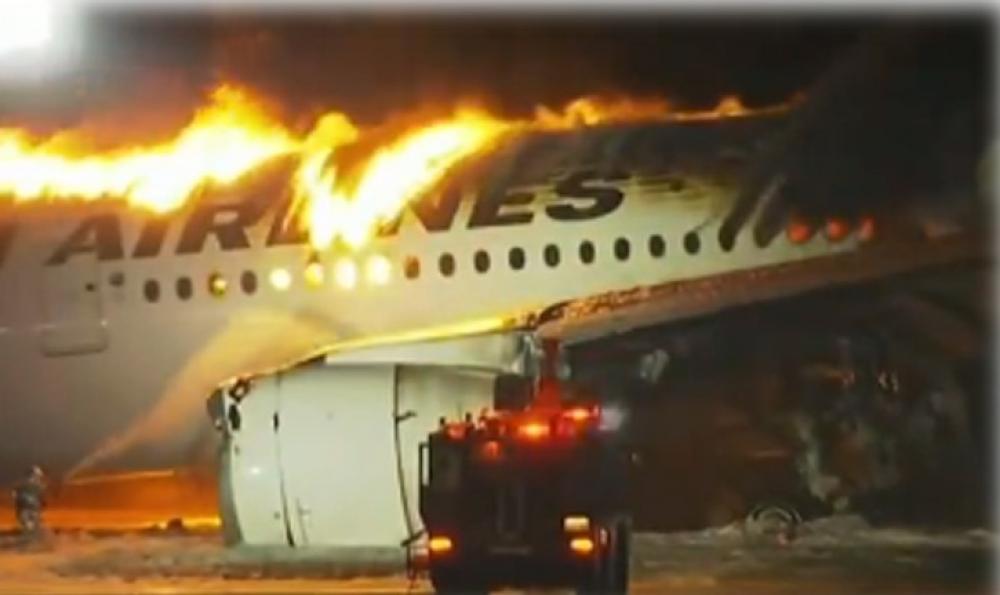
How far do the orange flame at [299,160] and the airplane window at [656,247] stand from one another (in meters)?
0.64

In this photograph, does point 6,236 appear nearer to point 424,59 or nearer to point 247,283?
point 247,283

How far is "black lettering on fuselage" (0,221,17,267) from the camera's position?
8820 millimetres

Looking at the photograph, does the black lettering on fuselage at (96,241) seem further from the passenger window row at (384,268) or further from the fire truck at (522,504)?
the fire truck at (522,504)

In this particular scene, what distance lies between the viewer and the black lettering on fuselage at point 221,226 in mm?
8633

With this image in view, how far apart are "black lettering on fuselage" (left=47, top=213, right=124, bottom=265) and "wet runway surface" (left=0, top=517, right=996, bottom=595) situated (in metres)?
1.11

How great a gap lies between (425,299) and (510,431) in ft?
5.14

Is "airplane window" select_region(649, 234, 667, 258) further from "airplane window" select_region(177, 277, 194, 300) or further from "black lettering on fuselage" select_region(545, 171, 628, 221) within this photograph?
"airplane window" select_region(177, 277, 194, 300)

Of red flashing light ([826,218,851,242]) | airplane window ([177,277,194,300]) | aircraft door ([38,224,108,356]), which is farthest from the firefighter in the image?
red flashing light ([826,218,851,242])

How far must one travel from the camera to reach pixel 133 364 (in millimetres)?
8750

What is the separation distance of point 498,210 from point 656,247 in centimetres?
63

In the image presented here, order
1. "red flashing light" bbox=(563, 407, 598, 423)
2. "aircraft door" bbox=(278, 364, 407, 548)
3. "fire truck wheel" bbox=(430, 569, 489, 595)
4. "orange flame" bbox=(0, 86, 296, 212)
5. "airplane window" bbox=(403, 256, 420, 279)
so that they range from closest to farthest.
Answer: "fire truck wheel" bbox=(430, 569, 489, 595) → "red flashing light" bbox=(563, 407, 598, 423) → "aircraft door" bbox=(278, 364, 407, 548) → "airplane window" bbox=(403, 256, 420, 279) → "orange flame" bbox=(0, 86, 296, 212)

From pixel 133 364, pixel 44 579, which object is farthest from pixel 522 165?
pixel 44 579

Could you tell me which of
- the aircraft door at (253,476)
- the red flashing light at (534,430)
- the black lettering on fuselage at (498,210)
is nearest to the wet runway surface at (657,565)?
the aircraft door at (253,476)

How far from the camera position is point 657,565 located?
8.02 meters
